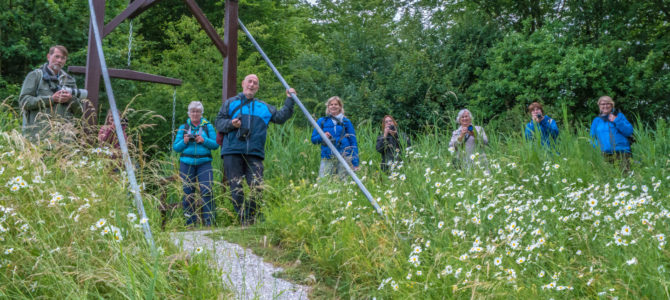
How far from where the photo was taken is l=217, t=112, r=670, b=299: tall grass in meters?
3.00

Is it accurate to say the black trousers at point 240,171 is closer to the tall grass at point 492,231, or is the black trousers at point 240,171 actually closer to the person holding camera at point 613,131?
the tall grass at point 492,231

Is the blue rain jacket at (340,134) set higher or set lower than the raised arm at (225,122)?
lower

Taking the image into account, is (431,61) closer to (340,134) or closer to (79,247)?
(340,134)

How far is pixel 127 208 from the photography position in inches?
139

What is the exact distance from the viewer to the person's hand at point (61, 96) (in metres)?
5.17

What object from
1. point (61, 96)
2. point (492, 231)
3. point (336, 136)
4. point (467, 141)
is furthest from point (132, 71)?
point (492, 231)

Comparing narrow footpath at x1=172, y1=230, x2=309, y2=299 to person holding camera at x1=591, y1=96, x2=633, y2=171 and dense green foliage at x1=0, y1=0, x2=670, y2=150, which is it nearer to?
person holding camera at x1=591, y1=96, x2=633, y2=171

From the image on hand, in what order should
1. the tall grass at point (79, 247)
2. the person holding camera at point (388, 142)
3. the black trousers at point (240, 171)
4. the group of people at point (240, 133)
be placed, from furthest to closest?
the person holding camera at point (388, 142)
the black trousers at point (240, 171)
the group of people at point (240, 133)
the tall grass at point (79, 247)

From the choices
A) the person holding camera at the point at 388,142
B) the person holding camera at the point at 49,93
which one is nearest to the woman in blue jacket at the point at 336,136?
the person holding camera at the point at 388,142

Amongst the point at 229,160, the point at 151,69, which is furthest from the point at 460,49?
the point at 229,160

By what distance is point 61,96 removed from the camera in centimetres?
518

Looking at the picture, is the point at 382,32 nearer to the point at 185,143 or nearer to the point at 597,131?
the point at 597,131

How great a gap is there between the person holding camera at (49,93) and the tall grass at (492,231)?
213 centimetres

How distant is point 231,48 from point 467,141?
10.2 ft
